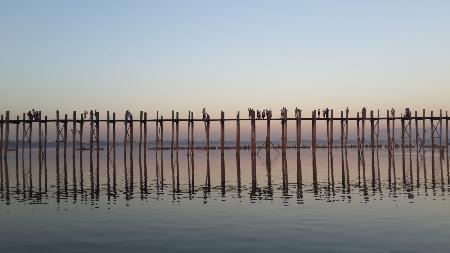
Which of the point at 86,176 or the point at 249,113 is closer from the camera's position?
the point at 86,176

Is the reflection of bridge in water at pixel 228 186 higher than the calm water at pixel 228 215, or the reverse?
the reflection of bridge in water at pixel 228 186

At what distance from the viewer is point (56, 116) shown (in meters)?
42.7

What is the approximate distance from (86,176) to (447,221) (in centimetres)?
2061

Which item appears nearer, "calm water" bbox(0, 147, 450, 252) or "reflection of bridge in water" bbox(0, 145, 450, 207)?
"calm water" bbox(0, 147, 450, 252)

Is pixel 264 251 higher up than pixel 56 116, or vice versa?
pixel 56 116

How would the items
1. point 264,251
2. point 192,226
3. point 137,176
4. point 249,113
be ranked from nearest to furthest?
1. point 264,251
2. point 192,226
3. point 137,176
4. point 249,113

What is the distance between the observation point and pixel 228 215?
1545cm

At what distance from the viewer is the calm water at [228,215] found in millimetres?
11703

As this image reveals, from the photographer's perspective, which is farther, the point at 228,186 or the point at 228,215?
the point at 228,186

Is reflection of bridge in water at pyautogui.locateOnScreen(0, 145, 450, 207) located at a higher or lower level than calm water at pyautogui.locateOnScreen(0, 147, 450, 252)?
higher

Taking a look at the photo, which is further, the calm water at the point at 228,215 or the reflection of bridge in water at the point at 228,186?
the reflection of bridge in water at the point at 228,186

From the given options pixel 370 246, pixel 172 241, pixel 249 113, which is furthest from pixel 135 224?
pixel 249 113

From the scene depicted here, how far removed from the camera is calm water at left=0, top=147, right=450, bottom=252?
38.4 feet

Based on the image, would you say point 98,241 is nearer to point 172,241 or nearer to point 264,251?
point 172,241
